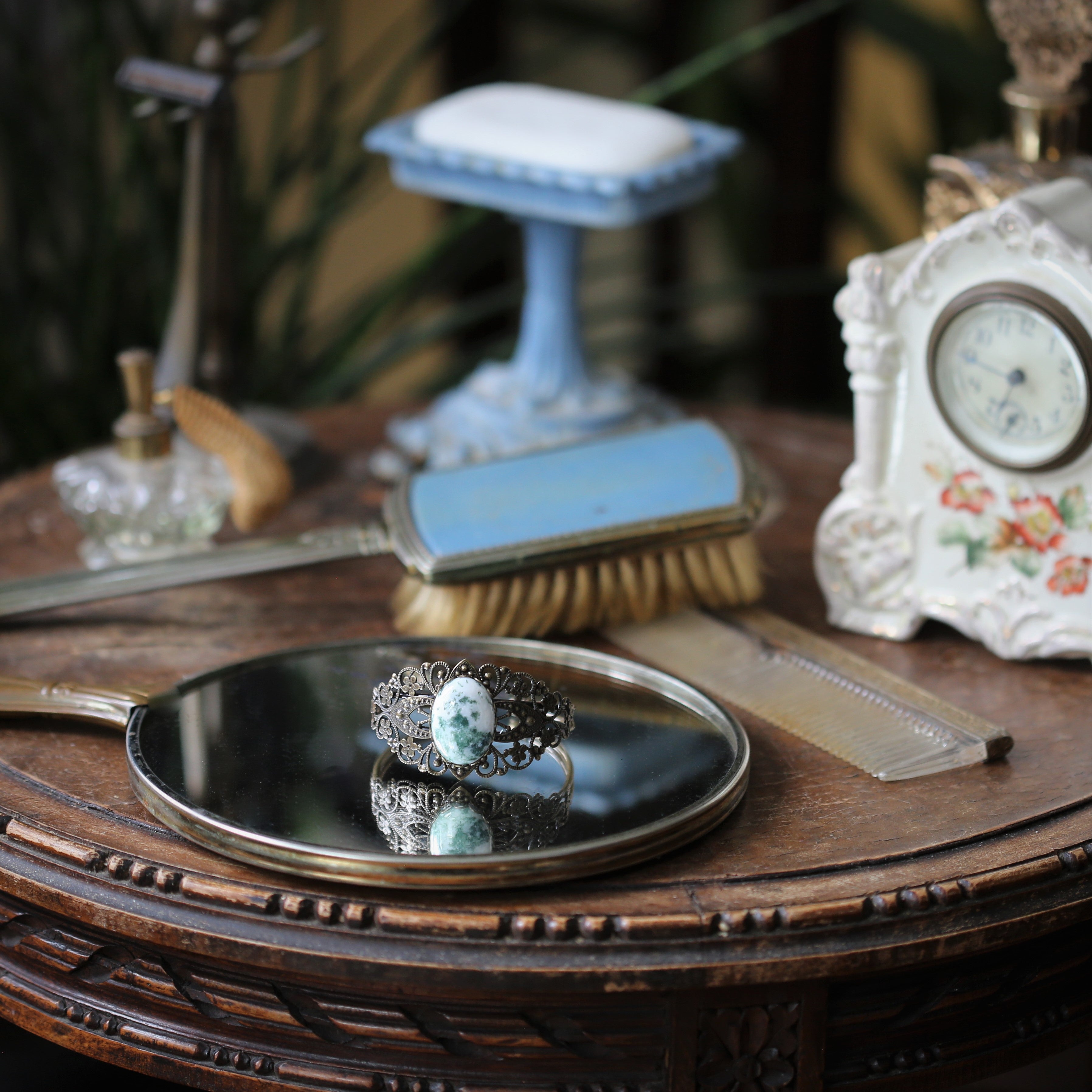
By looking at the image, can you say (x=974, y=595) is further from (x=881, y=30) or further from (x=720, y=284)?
(x=881, y=30)

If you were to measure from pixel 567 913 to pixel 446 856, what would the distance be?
0.15 feet

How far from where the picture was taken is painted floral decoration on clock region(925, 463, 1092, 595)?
2.14 ft

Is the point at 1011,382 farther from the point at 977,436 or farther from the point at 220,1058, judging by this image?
the point at 220,1058

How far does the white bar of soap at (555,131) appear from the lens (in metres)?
0.82

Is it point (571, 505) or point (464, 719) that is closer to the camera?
point (464, 719)

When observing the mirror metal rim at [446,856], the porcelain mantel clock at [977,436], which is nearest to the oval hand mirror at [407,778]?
the mirror metal rim at [446,856]

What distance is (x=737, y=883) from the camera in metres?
0.50

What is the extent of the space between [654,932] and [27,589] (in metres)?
0.39

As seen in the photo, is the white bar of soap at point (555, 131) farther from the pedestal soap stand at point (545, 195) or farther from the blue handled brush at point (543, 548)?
the blue handled brush at point (543, 548)

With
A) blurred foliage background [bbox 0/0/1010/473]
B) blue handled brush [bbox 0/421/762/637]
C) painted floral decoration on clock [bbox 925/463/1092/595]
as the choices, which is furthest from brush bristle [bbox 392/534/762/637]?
blurred foliage background [bbox 0/0/1010/473]

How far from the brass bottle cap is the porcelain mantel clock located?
0.34 m

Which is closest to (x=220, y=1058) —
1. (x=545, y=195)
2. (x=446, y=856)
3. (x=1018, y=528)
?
(x=446, y=856)

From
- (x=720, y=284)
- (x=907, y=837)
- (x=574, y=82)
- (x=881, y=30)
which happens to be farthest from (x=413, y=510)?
(x=574, y=82)

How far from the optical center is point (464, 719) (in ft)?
1.74
